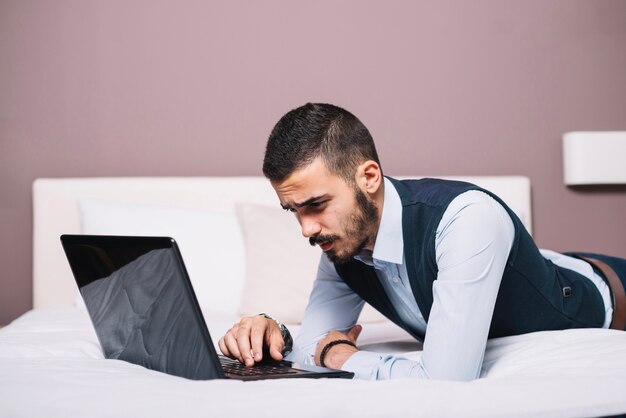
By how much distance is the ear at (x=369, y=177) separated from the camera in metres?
1.48

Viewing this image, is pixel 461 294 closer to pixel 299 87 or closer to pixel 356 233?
pixel 356 233

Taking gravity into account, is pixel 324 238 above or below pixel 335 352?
above

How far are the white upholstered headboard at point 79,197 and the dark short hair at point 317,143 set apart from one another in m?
1.37

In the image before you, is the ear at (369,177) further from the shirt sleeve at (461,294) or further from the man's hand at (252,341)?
the man's hand at (252,341)

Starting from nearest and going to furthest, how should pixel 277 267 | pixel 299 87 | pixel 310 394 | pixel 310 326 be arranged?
pixel 310 394
pixel 310 326
pixel 277 267
pixel 299 87

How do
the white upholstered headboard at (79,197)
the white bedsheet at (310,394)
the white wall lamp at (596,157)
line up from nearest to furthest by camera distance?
1. the white bedsheet at (310,394)
2. the white upholstered headboard at (79,197)
3. the white wall lamp at (596,157)

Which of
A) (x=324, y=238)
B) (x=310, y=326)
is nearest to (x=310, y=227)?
(x=324, y=238)

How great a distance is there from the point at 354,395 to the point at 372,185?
545 millimetres

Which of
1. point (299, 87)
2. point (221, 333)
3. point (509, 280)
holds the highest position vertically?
point (299, 87)

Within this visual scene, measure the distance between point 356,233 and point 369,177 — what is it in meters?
0.12

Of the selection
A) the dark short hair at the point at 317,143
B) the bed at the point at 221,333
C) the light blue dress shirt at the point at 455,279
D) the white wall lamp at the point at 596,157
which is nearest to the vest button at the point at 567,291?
the bed at the point at 221,333

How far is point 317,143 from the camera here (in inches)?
57.1

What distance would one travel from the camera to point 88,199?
2.73 metres

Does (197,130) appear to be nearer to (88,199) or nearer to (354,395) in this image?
(88,199)
